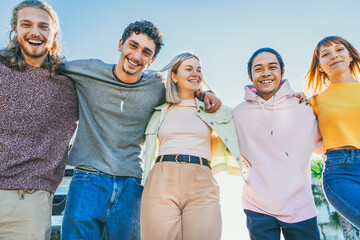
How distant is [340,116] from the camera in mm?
3676

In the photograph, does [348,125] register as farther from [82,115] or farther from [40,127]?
[40,127]

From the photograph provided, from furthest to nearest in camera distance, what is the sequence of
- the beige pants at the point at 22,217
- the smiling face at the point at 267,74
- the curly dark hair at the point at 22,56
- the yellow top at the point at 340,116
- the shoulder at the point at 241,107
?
the shoulder at the point at 241,107 < the smiling face at the point at 267,74 < the yellow top at the point at 340,116 < the curly dark hair at the point at 22,56 < the beige pants at the point at 22,217

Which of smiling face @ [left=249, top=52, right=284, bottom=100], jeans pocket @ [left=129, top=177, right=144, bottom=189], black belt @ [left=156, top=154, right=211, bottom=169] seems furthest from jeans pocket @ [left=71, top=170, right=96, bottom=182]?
smiling face @ [left=249, top=52, right=284, bottom=100]

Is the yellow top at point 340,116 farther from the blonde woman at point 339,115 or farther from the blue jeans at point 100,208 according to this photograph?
the blue jeans at point 100,208

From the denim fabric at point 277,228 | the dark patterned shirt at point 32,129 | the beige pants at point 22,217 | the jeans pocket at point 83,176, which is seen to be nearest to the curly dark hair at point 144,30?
the dark patterned shirt at point 32,129

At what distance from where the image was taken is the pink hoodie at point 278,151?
3324 millimetres

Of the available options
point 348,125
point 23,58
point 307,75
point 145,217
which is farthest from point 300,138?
point 23,58

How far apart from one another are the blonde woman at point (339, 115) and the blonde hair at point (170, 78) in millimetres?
1693

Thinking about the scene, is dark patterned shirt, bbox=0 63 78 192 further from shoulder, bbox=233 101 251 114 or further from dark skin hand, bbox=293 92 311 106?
dark skin hand, bbox=293 92 311 106

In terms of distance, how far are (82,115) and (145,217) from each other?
1337 mm

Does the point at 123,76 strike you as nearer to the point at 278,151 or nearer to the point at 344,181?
the point at 278,151

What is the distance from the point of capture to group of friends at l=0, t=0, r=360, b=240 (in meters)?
2.99

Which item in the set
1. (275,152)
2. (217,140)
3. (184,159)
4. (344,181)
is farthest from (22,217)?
(344,181)

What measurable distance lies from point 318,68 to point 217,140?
194cm
